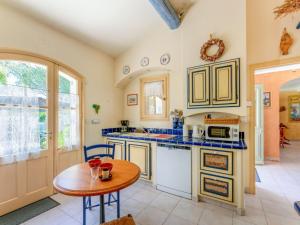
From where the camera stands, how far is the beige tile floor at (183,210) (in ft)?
6.62

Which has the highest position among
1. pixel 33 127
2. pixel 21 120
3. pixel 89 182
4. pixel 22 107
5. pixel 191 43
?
pixel 191 43

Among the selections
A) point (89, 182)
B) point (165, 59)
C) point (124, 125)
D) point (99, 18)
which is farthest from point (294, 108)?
point (89, 182)

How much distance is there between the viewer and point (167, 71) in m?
3.48

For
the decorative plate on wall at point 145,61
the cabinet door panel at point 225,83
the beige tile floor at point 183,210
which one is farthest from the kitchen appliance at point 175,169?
the decorative plate on wall at point 145,61

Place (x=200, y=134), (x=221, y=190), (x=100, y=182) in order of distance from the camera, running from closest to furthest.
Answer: (x=100, y=182)
(x=221, y=190)
(x=200, y=134)

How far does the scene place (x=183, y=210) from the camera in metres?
2.24

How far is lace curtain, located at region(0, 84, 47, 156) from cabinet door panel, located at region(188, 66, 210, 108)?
2.40 m

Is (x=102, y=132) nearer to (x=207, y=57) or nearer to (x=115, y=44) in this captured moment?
(x=115, y=44)

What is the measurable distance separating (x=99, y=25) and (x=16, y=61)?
141 cm

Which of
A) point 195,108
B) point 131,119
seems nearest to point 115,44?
point 131,119

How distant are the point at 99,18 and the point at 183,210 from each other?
3247mm

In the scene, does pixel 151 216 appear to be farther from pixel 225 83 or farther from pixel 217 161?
pixel 225 83

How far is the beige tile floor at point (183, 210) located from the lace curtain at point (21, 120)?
37.7 inches

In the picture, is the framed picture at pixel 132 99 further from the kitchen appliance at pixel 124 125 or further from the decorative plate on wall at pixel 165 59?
the decorative plate on wall at pixel 165 59
